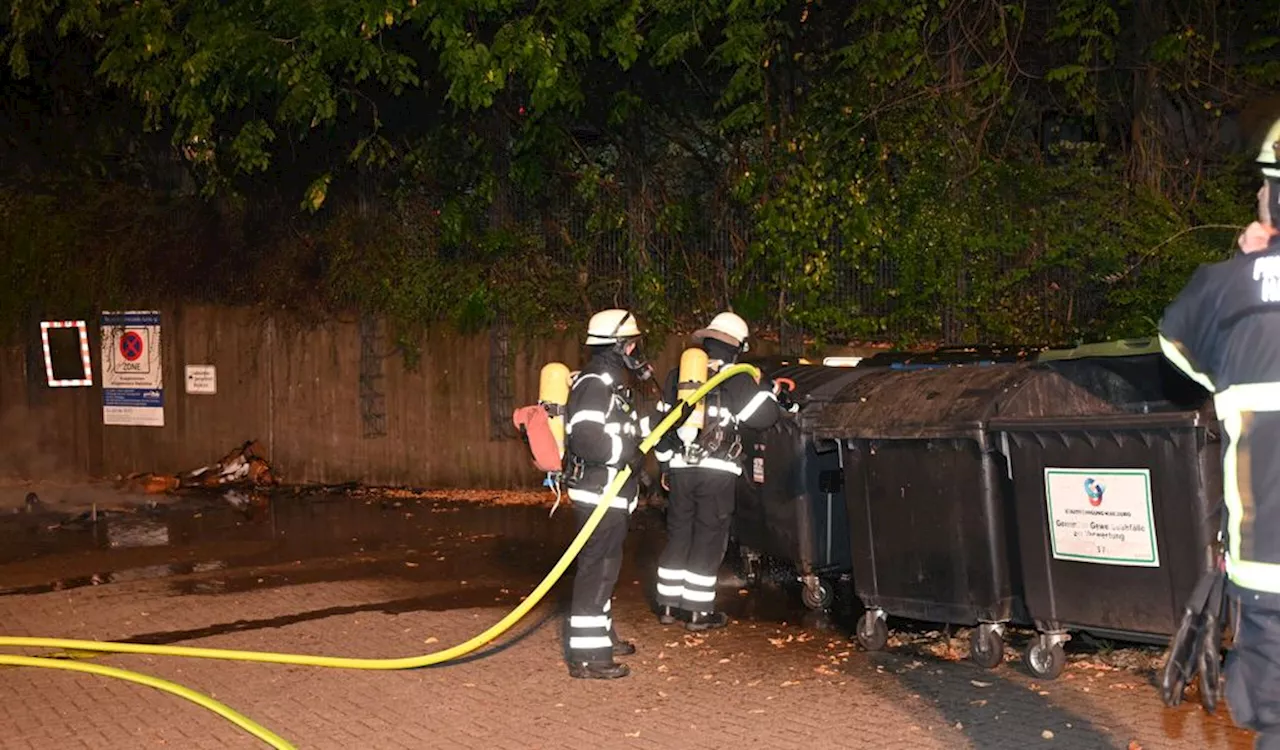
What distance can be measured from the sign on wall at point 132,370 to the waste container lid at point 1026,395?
38.6 ft

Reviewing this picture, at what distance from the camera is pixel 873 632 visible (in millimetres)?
8227

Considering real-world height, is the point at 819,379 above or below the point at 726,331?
below

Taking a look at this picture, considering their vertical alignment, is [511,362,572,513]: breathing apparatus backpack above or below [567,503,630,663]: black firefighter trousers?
above

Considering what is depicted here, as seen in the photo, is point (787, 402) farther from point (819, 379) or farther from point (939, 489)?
point (939, 489)

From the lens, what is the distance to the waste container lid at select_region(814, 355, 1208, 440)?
752 centimetres

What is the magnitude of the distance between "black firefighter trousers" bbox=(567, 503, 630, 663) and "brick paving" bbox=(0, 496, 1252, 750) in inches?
7.6

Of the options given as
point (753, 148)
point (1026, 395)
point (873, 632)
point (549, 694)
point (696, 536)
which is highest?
point (753, 148)

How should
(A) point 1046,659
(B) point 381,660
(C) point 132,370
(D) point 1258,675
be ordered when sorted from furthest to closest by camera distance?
(C) point 132,370
(B) point 381,660
(A) point 1046,659
(D) point 1258,675

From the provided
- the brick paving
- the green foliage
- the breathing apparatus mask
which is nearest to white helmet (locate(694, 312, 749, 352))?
the breathing apparatus mask

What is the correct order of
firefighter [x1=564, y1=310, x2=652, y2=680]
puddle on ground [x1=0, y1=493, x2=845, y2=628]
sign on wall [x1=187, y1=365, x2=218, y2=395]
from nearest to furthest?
firefighter [x1=564, y1=310, x2=652, y2=680], puddle on ground [x1=0, y1=493, x2=845, y2=628], sign on wall [x1=187, y1=365, x2=218, y2=395]

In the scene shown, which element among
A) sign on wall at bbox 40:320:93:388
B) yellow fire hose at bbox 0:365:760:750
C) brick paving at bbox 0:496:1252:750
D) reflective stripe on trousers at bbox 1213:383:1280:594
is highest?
sign on wall at bbox 40:320:93:388

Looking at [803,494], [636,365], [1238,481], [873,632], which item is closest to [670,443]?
Result: [803,494]

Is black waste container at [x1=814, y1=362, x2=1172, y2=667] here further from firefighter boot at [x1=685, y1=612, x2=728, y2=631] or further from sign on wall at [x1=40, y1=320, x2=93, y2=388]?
sign on wall at [x1=40, y1=320, x2=93, y2=388]

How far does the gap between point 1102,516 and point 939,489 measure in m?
0.96
